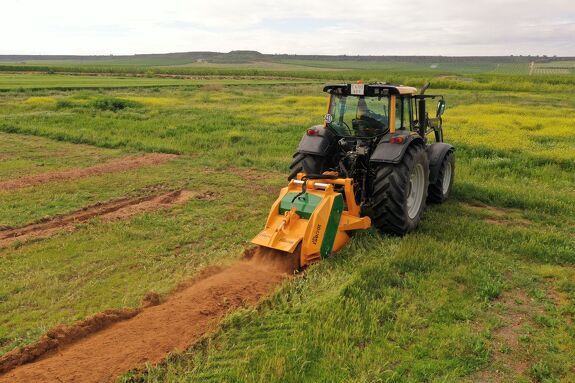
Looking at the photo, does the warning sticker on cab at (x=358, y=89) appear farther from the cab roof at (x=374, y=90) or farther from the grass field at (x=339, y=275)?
the grass field at (x=339, y=275)

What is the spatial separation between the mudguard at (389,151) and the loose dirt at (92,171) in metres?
7.14

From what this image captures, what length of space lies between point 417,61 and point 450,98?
152 metres

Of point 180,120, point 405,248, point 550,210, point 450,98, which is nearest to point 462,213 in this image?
point 550,210

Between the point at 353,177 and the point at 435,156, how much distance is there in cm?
237

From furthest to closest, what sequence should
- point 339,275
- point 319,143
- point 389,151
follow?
point 319,143 < point 389,151 < point 339,275

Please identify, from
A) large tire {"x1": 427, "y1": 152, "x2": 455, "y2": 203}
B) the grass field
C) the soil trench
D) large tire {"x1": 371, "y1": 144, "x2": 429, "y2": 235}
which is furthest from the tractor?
large tire {"x1": 427, "y1": 152, "x2": 455, "y2": 203}

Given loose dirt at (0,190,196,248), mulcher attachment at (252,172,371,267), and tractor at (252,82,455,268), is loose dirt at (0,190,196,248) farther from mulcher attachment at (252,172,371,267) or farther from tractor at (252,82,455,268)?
mulcher attachment at (252,172,371,267)

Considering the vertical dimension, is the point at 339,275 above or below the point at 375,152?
below

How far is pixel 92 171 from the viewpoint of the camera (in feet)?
37.0

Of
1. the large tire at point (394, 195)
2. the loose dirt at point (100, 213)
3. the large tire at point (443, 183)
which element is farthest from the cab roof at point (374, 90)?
the loose dirt at point (100, 213)

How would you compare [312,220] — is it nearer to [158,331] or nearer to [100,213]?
[158,331]

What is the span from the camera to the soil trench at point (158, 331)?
12.1ft

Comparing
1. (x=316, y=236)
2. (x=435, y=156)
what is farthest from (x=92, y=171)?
(x=435, y=156)

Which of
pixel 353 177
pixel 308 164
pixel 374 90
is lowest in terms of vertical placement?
pixel 353 177
